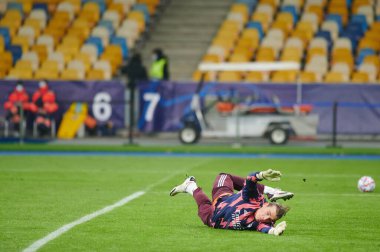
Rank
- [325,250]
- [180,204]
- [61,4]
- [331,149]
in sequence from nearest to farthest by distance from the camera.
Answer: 1. [325,250]
2. [180,204]
3. [331,149]
4. [61,4]

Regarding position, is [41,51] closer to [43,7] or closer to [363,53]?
[43,7]

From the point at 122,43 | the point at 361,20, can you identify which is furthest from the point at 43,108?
the point at 361,20

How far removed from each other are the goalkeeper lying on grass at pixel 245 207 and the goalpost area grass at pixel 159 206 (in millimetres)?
127

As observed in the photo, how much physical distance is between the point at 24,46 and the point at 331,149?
1412 cm

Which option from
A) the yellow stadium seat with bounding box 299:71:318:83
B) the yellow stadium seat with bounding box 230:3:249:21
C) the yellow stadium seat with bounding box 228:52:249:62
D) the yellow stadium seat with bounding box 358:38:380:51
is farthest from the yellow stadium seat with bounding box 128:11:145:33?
the yellow stadium seat with bounding box 358:38:380:51

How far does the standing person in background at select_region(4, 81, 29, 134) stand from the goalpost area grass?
6.31 meters

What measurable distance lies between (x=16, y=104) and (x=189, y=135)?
18.2 ft

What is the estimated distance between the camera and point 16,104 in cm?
2959

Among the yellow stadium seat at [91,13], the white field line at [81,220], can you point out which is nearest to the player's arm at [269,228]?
the white field line at [81,220]

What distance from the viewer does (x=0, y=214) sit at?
492 inches

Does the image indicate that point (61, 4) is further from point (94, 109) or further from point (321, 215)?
point (321, 215)

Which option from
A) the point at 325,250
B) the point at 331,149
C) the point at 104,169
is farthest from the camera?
the point at 331,149

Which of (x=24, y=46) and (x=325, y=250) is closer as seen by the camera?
(x=325, y=250)

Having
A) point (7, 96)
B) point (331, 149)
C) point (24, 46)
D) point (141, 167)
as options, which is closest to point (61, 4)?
point (24, 46)
